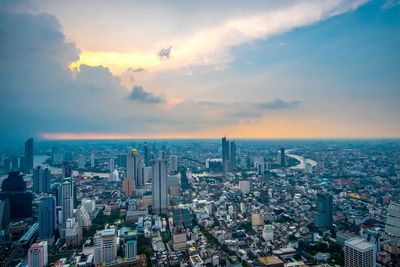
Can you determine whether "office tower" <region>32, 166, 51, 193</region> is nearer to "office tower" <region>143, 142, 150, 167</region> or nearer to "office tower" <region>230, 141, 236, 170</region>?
"office tower" <region>143, 142, 150, 167</region>

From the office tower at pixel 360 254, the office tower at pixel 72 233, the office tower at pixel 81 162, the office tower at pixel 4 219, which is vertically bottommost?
the office tower at pixel 72 233

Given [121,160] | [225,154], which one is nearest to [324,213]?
[225,154]

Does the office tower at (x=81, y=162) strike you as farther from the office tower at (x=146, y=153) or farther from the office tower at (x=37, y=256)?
the office tower at (x=37, y=256)

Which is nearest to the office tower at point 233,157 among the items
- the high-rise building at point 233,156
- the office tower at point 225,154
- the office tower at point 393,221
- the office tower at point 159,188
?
the high-rise building at point 233,156

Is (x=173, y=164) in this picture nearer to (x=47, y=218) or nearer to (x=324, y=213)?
(x=47, y=218)

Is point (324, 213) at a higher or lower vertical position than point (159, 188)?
lower

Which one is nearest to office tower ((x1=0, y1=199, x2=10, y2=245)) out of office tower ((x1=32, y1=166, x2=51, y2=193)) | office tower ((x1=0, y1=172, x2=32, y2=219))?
office tower ((x1=0, y1=172, x2=32, y2=219))

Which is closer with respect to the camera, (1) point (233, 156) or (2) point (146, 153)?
(2) point (146, 153)
